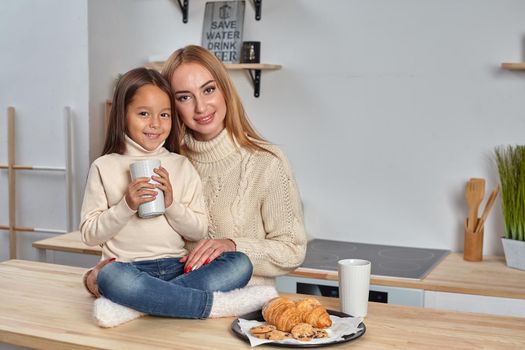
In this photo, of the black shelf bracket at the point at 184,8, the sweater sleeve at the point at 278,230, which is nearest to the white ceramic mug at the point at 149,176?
the sweater sleeve at the point at 278,230

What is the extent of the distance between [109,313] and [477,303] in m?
1.38

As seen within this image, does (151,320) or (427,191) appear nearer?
(151,320)

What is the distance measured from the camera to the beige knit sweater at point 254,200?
1859mm

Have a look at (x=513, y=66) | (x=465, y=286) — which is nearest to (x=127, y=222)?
(x=465, y=286)

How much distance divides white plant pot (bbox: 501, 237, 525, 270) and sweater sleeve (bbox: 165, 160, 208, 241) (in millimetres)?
1364

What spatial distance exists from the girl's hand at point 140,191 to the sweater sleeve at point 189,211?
0.41ft

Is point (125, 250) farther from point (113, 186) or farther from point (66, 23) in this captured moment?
point (66, 23)

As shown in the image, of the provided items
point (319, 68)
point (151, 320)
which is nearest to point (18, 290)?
point (151, 320)

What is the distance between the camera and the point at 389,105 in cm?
299

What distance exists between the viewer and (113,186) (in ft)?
5.32

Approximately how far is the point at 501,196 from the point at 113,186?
5.70ft

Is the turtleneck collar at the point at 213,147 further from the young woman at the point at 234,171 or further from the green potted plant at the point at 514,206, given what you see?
the green potted plant at the point at 514,206

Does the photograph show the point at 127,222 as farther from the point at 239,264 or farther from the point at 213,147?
the point at 213,147

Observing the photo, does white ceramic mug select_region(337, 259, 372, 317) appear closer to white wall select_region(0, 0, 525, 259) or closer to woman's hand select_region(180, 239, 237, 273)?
woman's hand select_region(180, 239, 237, 273)
